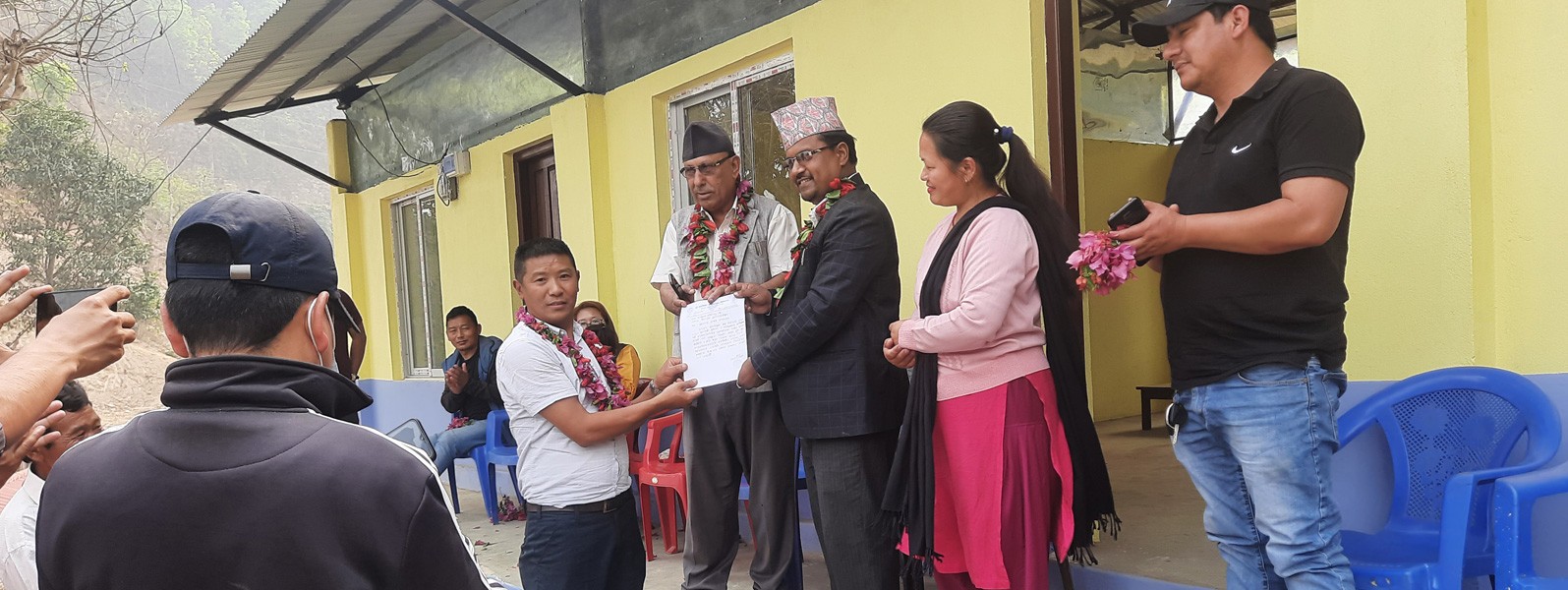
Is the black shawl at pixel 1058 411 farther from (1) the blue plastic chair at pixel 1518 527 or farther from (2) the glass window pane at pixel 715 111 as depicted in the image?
(2) the glass window pane at pixel 715 111

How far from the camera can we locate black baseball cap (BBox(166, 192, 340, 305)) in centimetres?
132

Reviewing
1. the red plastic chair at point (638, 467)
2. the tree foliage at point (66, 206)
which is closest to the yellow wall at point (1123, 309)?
the red plastic chair at point (638, 467)

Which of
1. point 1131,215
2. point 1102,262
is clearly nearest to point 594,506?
point 1102,262

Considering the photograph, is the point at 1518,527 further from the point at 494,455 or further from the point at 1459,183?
the point at 494,455

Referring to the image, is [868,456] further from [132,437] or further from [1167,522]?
[132,437]

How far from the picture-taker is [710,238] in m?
4.05

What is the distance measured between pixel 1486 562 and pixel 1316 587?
55 centimetres

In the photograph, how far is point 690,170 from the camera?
3988 mm

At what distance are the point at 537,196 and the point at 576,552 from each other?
5434mm

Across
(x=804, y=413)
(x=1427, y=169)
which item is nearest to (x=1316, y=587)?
(x=1427, y=169)

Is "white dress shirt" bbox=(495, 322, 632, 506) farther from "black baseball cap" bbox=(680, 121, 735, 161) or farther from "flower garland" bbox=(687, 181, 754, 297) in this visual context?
"black baseball cap" bbox=(680, 121, 735, 161)

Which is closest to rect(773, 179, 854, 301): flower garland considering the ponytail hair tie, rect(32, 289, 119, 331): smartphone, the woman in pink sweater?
→ the woman in pink sweater

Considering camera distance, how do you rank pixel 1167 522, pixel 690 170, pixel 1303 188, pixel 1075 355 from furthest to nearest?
pixel 1167 522
pixel 690 170
pixel 1075 355
pixel 1303 188

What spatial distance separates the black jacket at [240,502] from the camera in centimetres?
121
